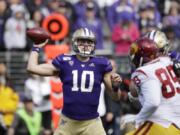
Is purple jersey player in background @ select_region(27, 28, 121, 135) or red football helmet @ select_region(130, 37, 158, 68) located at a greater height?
red football helmet @ select_region(130, 37, 158, 68)

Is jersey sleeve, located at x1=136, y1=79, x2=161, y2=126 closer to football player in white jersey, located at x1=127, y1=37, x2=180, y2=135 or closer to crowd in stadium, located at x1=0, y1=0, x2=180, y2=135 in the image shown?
football player in white jersey, located at x1=127, y1=37, x2=180, y2=135

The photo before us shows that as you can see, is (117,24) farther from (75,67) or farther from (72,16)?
(75,67)

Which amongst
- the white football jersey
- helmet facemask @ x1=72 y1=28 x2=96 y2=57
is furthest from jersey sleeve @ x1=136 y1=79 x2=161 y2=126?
helmet facemask @ x1=72 y1=28 x2=96 y2=57

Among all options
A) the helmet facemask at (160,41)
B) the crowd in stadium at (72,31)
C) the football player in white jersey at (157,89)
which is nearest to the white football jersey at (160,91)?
the football player in white jersey at (157,89)

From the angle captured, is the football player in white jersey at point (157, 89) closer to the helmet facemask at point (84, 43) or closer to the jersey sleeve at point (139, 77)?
the jersey sleeve at point (139, 77)

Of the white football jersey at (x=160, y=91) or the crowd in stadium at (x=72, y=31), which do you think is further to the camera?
the crowd in stadium at (x=72, y=31)

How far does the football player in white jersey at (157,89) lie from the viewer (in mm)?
8305

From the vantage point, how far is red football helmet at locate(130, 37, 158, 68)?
852cm

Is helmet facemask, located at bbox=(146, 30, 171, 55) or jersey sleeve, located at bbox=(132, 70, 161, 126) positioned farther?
helmet facemask, located at bbox=(146, 30, 171, 55)

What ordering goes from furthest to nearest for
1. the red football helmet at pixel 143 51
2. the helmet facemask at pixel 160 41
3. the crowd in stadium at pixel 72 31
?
the crowd in stadium at pixel 72 31 < the helmet facemask at pixel 160 41 < the red football helmet at pixel 143 51

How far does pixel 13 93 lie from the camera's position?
1418 cm

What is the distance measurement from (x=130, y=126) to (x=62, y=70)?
970 mm

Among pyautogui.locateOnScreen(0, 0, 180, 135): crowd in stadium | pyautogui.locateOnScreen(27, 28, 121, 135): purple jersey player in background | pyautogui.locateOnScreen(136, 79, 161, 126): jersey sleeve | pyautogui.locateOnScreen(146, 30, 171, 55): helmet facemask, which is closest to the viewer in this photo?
pyautogui.locateOnScreen(136, 79, 161, 126): jersey sleeve

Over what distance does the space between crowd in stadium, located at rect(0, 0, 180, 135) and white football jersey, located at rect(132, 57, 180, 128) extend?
4.66 meters
